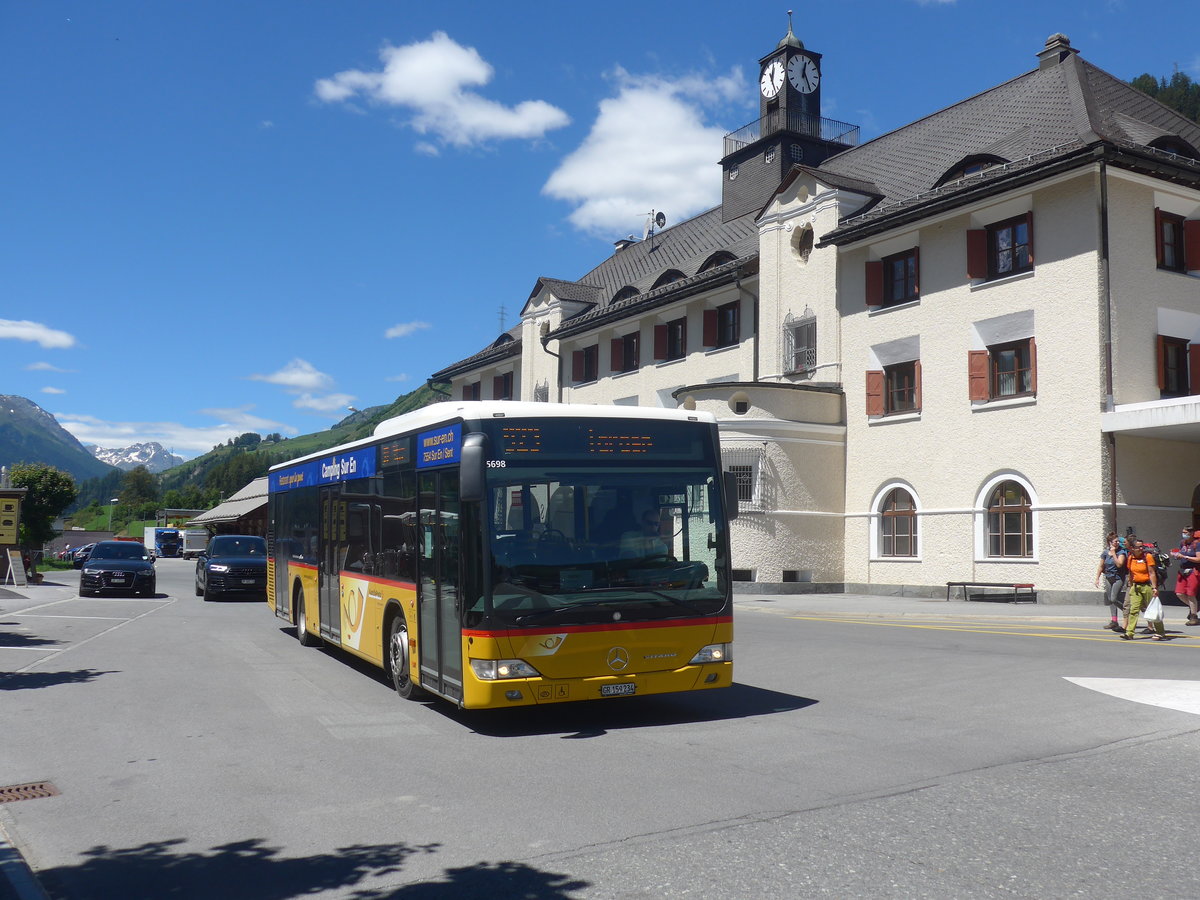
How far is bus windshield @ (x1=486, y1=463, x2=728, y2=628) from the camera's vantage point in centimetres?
866

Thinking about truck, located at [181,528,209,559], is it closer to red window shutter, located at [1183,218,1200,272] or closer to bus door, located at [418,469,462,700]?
red window shutter, located at [1183,218,1200,272]

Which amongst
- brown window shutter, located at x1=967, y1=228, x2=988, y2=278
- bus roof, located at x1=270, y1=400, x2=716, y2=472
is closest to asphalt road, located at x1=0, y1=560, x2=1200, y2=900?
bus roof, located at x1=270, y1=400, x2=716, y2=472

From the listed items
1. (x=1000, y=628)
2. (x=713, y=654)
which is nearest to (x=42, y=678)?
(x=713, y=654)

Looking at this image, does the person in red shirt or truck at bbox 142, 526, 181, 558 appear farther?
truck at bbox 142, 526, 181, 558

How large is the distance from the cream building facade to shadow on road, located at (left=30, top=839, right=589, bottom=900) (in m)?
21.3

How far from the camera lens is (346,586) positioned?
1299 cm

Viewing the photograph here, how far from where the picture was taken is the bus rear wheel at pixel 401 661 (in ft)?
34.8

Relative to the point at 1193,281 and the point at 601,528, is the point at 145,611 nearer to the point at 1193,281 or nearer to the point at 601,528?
the point at 601,528

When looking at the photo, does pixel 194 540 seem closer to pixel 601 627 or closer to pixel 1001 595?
pixel 1001 595

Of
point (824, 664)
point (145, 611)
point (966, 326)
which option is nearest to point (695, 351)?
point (966, 326)

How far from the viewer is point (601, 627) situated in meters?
8.80

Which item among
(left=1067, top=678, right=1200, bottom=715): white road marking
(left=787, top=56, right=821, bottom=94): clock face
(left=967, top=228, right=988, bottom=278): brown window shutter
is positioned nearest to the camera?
(left=1067, top=678, right=1200, bottom=715): white road marking

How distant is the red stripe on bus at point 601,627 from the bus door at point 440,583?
442 mm

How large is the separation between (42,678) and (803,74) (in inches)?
1507
